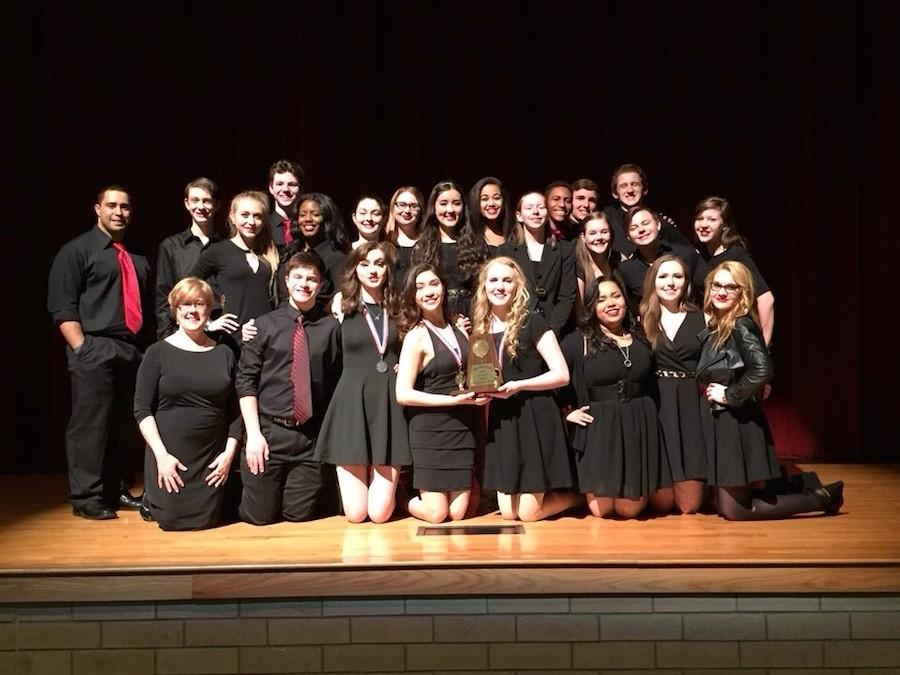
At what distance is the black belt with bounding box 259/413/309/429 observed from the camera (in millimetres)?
→ 4723

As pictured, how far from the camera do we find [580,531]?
4.43 metres

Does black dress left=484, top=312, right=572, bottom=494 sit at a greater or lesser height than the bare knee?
greater

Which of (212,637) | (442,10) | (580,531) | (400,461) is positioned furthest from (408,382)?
(442,10)

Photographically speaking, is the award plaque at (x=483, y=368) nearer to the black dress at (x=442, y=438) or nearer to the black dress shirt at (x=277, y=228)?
the black dress at (x=442, y=438)

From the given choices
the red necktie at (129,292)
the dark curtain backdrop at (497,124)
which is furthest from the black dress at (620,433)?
the dark curtain backdrop at (497,124)

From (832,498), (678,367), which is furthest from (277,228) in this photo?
(832,498)

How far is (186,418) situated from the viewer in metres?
4.54

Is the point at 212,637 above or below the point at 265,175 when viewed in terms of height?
below

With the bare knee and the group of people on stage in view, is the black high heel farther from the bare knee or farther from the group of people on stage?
the bare knee

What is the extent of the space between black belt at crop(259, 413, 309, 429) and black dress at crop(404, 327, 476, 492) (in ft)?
1.74

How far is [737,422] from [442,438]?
4.22 feet

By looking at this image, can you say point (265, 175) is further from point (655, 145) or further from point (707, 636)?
point (707, 636)

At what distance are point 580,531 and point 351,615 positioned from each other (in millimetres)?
1131

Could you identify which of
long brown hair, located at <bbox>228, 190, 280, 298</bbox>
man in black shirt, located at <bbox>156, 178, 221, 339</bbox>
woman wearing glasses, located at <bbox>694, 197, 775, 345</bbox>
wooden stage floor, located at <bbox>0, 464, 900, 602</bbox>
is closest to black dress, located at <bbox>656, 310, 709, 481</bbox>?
wooden stage floor, located at <bbox>0, 464, 900, 602</bbox>
